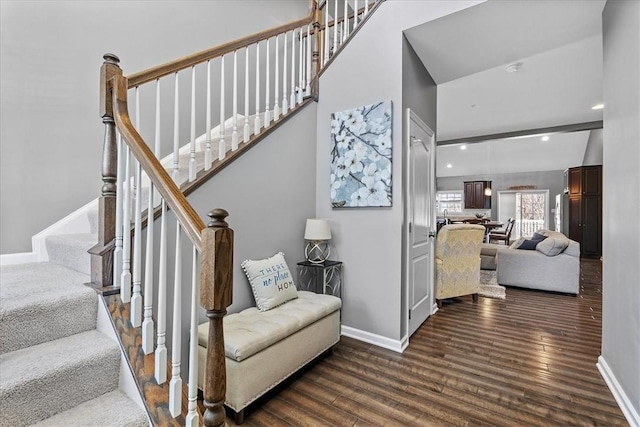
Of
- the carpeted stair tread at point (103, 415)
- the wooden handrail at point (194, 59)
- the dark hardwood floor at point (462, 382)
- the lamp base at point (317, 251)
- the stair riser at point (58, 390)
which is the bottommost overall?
the dark hardwood floor at point (462, 382)

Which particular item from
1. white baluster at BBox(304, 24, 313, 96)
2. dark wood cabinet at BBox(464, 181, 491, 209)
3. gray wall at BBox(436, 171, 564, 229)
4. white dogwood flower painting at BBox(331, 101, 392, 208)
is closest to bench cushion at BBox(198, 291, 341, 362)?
white dogwood flower painting at BBox(331, 101, 392, 208)

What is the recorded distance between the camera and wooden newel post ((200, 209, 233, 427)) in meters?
1.06

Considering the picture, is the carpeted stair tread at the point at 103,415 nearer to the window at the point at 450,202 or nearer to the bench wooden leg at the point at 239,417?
the bench wooden leg at the point at 239,417

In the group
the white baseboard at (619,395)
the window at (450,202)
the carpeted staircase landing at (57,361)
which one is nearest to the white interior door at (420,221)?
the white baseboard at (619,395)

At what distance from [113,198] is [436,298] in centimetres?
355

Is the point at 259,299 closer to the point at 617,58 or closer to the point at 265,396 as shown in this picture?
the point at 265,396

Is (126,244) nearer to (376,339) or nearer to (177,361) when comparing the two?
(177,361)

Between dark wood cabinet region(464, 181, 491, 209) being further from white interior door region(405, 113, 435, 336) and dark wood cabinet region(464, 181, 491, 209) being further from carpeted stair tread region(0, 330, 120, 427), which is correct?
carpeted stair tread region(0, 330, 120, 427)

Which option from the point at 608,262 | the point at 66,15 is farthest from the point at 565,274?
the point at 66,15

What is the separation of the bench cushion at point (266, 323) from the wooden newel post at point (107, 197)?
66 cm

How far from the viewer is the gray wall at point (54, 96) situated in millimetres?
2256

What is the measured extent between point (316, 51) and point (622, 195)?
285 centimetres

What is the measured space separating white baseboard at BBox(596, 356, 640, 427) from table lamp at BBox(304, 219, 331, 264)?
7.21 ft

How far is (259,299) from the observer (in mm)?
2338
